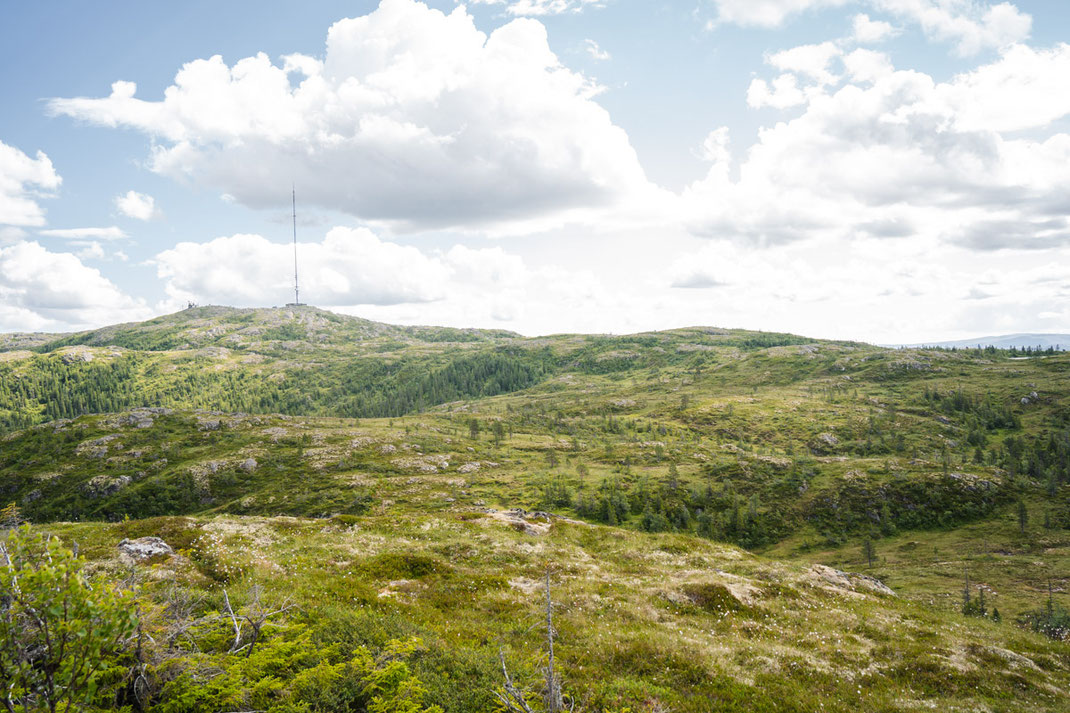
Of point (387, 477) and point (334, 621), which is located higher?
point (334, 621)

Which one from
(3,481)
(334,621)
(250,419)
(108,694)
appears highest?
(108,694)

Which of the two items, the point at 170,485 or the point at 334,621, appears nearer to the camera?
the point at 334,621

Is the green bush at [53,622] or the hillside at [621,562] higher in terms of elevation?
the green bush at [53,622]

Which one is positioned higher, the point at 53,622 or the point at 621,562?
the point at 53,622

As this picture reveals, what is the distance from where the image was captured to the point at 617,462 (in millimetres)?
143625

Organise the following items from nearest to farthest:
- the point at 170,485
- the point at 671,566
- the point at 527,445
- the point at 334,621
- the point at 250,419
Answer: the point at 334,621, the point at 671,566, the point at 170,485, the point at 527,445, the point at 250,419

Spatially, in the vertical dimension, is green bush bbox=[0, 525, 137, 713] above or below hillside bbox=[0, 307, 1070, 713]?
above

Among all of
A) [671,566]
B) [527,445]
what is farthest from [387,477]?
[671,566]

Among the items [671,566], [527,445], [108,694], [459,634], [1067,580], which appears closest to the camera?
[108,694]

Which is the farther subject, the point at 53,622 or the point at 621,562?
the point at 621,562

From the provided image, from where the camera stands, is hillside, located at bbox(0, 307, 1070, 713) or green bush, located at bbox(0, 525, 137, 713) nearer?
green bush, located at bbox(0, 525, 137, 713)

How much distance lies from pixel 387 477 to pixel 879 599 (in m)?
110

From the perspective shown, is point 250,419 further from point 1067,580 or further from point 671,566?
point 1067,580

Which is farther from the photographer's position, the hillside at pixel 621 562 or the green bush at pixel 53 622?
the hillside at pixel 621 562
